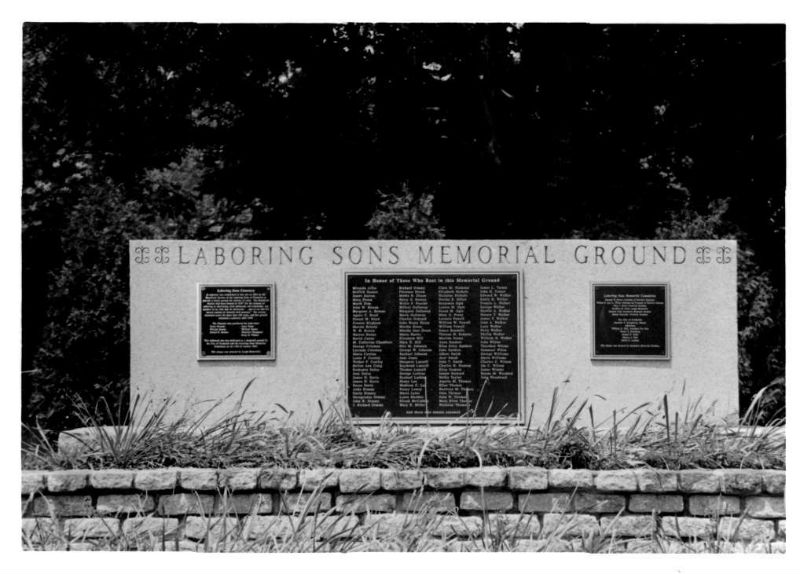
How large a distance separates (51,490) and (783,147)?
31.2 feet

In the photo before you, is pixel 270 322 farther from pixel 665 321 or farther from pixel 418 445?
pixel 665 321

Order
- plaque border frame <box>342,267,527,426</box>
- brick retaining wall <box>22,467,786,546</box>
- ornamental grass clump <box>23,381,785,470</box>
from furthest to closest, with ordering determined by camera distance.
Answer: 1. plaque border frame <box>342,267,527,426</box>
2. ornamental grass clump <box>23,381,785,470</box>
3. brick retaining wall <box>22,467,786,546</box>

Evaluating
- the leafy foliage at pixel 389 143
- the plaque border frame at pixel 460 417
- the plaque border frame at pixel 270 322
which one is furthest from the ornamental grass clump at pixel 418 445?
the leafy foliage at pixel 389 143

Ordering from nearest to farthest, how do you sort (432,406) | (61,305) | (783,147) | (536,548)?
(536,548)
(432,406)
(783,147)
(61,305)

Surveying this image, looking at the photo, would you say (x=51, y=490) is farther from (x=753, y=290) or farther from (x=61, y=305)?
(x=753, y=290)

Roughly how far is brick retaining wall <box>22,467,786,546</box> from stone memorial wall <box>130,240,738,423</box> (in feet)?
3.50

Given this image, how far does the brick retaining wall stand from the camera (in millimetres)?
6855

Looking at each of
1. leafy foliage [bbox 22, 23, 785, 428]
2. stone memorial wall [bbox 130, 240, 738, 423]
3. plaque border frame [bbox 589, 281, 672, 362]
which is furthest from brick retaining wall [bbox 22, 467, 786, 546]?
leafy foliage [bbox 22, 23, 785, 428]

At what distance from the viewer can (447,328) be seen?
7.95 metres

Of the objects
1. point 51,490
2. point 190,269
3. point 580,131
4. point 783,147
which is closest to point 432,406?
point 190,269

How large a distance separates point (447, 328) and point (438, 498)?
64.2 inches

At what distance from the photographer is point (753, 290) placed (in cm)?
1170

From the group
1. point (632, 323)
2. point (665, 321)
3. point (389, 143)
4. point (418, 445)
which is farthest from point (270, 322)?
point (389, 143)

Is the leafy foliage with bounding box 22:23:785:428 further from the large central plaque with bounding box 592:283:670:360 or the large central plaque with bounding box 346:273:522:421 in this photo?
the large central plaque with bounding box 592:283:670:360
